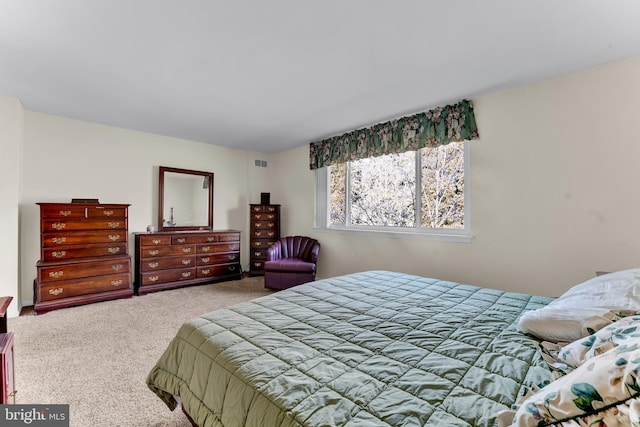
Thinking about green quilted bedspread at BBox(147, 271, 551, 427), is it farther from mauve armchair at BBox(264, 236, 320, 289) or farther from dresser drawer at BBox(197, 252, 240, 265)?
dresser drawer at BBox(197, 252, 240, 265)

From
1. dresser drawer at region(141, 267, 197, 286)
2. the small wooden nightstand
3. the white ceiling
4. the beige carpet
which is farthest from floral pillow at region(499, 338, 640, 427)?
dresser drawer at region(141, 267, 197, 286)

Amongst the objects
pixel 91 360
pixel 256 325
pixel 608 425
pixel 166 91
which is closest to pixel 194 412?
pixel 256 325

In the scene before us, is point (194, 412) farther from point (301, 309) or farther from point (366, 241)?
point (366, 241)

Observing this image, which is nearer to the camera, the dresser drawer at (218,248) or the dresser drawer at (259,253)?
the dresser drawer at (218,248)

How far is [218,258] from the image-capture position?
15.7ft

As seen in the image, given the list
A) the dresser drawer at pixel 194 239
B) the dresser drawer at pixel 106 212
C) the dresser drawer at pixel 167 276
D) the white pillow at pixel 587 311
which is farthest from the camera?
the dresser drawer at pixel 194 239

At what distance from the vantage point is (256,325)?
1437 millimetres

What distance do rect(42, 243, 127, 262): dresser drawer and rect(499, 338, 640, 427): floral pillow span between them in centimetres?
446

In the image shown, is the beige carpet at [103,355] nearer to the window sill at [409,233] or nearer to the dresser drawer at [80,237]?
the dresser drawer at [80,237]

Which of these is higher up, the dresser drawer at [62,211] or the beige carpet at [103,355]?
the dresser drawer at [62,211]

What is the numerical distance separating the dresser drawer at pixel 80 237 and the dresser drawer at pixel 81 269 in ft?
0.85

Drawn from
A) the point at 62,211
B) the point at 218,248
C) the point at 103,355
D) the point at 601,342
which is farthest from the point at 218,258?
the point at 601,342
